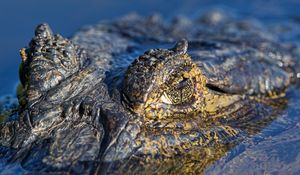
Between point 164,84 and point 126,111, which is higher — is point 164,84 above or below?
above

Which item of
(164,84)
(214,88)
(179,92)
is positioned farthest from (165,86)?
(214,88)

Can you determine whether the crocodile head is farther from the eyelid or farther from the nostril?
the nostril

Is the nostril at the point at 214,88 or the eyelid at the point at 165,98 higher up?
the nostril at the point at 214,88

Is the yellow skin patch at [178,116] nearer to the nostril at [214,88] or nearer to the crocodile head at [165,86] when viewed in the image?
the crocodile head at [165,86]

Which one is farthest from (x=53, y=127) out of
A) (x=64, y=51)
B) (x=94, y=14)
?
(x=94, y=14)

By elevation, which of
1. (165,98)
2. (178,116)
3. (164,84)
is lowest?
(178,116)

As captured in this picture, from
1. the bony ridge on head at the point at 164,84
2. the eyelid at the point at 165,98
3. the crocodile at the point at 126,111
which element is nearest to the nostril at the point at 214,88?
the crocodile at the point at 126,111

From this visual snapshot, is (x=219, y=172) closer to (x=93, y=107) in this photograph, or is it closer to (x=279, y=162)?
(x=279, y=162)

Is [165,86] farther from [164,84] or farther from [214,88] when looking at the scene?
[214,88]
